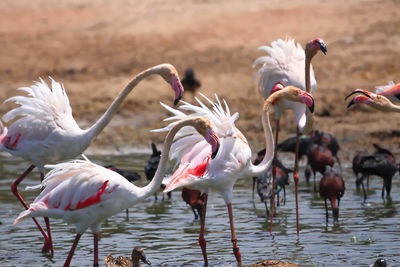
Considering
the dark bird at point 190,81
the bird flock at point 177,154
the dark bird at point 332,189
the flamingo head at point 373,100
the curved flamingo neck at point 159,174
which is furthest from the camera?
the dark bird at point 190,81

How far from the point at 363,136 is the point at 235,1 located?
8.35 m

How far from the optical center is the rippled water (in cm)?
739

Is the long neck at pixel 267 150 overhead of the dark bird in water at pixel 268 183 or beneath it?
overhead

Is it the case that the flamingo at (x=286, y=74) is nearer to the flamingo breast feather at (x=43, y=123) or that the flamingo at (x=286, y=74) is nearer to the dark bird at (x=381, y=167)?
the dark bird at (x=381, y=167)

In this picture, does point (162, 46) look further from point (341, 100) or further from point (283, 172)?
point (283, 172)

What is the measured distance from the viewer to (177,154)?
749 centimetres

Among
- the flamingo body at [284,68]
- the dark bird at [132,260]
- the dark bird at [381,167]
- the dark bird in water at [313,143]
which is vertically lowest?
the dark bird at [132,260]

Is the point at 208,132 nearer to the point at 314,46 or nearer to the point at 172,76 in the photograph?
the point at 172,76

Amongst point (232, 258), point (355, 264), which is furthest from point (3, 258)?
point (355, 264)

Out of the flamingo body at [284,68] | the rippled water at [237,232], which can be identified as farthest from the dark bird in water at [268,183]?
the flamingo body at [284,68]

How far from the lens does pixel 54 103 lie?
7824mm

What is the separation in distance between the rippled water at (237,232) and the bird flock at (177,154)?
0.21m

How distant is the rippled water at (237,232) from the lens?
291 inches

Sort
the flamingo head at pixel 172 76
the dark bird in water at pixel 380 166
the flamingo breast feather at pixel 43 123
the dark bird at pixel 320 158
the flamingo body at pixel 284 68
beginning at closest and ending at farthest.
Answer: the flamingo head at pixel 172 76, the flamingo breast feather at pixel 43 123, the flamingo body at pixel 284 68, the dark bird in water at pixel 380 166, the dark bird at pixel 320 158
